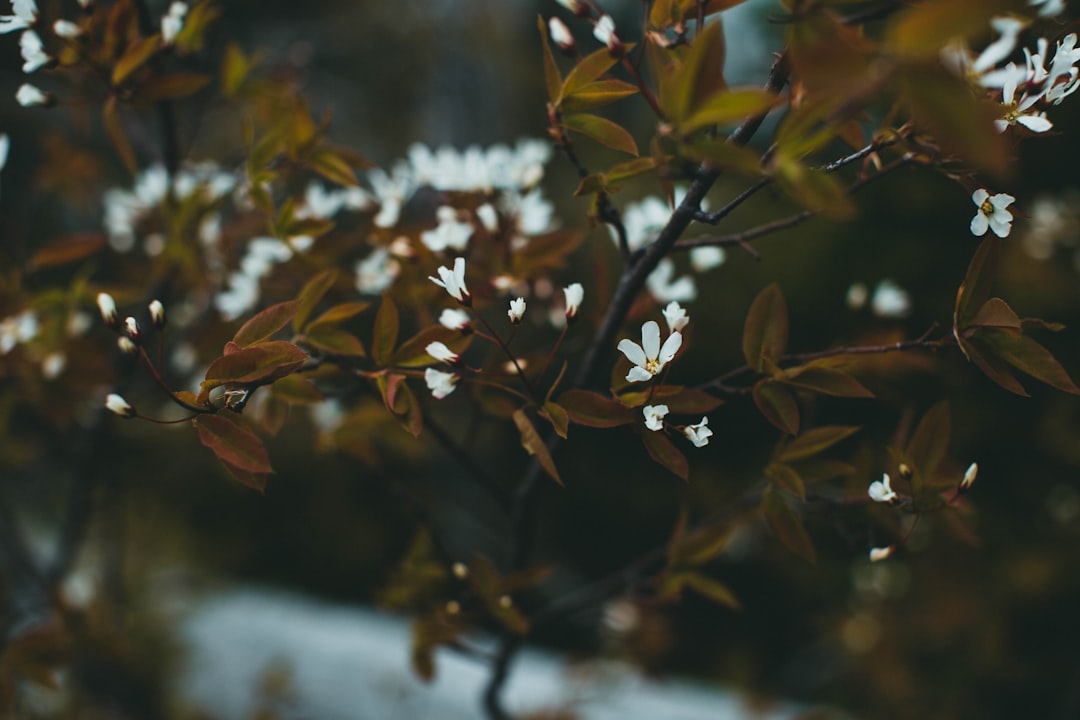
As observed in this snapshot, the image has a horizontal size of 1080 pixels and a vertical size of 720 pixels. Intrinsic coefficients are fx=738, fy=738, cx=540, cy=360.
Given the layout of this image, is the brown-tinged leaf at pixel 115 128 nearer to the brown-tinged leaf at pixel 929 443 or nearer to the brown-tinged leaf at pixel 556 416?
the brown-tinged leaf at pixel 556 416

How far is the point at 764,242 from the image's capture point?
2.05 meters

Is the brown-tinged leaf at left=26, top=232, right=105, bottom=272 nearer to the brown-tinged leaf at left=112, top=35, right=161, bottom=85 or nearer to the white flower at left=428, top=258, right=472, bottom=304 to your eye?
the brown-tinged leaf at left=112, top=35, right=161, bottom=85

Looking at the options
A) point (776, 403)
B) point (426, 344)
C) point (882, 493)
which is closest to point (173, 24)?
point (426, 344)

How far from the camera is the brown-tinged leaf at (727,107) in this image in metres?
0.38

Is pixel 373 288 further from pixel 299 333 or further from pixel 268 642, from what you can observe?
pixel 268 642

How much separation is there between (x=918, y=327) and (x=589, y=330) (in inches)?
44.9

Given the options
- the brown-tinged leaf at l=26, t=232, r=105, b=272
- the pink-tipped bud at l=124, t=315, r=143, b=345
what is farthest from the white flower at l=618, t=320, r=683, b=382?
the brown-tinged leaf at l=26, t=232, r=105, b=272

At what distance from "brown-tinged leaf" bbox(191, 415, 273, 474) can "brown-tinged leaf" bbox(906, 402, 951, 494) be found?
21.1 inches

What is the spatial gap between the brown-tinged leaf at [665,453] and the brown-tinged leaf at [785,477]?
0.37 ft

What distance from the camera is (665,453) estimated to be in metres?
0.55

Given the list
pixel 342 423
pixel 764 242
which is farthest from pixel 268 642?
pixel 764 242

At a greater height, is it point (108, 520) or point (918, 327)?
point (918, 327)

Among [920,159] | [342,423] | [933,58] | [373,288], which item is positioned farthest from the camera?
[342,423]

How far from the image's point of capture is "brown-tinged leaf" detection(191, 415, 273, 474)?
1.79 ft
